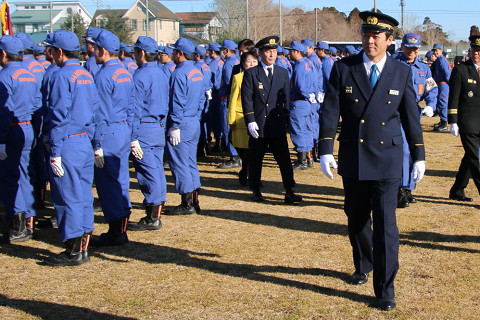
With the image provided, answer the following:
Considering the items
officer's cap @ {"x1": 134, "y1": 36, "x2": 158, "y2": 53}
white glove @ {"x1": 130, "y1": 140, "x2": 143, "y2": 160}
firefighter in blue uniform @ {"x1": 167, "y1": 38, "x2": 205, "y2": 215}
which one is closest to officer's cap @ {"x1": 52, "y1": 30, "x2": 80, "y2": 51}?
officer's cap @ {"x1": 134, "y1": 36, "x2": 158, "y2": 53}

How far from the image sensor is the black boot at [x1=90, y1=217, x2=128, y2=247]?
6848 mm

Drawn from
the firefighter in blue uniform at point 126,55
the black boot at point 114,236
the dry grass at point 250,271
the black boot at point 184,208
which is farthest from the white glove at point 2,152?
the firefighter in blue uniform at point 126,55

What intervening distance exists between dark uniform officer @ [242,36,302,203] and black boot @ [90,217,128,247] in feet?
7.81

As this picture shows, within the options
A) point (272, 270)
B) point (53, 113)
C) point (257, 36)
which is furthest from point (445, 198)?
point (257, 36)

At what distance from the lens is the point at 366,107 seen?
4895 millimetres

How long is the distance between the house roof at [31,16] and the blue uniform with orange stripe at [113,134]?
9899 centimetres

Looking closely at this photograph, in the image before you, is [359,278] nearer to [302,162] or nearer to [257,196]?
[257,196]

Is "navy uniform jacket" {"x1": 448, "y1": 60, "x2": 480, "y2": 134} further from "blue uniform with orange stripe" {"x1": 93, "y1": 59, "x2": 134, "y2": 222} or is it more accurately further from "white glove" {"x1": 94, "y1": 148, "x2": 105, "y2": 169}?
"white glove" {"x1": 94, "y1": 148, "x2": 105, "y2": 169}

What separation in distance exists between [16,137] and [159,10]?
8345cm

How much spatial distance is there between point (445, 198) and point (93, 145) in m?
5.28

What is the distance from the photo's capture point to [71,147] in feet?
19.6

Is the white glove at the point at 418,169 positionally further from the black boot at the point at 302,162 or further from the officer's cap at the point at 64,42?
the black boot at the point at 302,162

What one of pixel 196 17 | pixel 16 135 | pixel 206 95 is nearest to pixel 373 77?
pixel 16 135

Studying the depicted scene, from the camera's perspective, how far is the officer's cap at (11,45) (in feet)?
23.1
